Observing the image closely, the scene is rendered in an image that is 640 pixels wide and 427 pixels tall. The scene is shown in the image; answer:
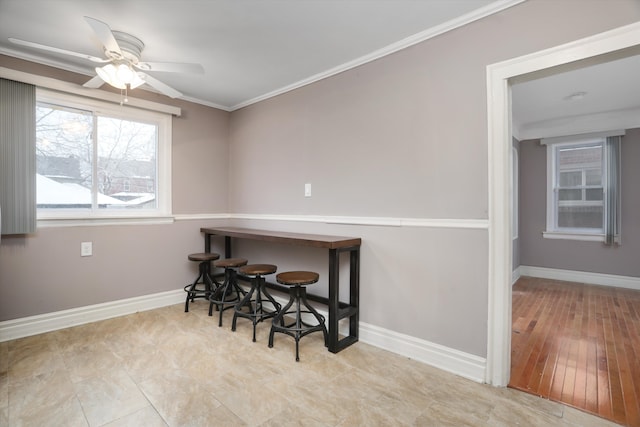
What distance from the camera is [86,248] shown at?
2924 millimetres

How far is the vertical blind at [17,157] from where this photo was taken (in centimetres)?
246

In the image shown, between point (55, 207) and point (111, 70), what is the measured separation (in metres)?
1.46

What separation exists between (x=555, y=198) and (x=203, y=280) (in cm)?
538

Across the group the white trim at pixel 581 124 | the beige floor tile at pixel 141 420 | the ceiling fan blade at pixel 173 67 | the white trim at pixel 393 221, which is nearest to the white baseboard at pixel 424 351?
the white trim at pixel 393 221

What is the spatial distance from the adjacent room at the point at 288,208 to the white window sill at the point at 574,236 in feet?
4.04

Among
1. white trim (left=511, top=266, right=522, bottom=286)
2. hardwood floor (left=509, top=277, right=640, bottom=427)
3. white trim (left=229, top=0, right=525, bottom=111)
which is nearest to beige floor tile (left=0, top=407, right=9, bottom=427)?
hardwood floor (left=509, top=277, right=640, bottom=427)

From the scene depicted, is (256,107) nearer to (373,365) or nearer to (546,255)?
(373,365)

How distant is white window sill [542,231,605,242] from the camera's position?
14.9ft

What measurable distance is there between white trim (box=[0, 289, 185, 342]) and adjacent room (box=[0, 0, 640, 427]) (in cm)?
2

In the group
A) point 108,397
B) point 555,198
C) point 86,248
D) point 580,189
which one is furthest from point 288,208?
point 580,189

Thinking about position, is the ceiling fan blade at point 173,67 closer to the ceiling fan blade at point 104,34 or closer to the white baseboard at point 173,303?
the ceiling fan blade at point 104,34

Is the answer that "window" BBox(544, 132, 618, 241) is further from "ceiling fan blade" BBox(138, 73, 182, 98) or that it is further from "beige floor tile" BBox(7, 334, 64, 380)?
"beige floor tile" BBox(7, 334, 64, 380)

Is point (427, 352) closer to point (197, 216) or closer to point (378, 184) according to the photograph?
point (378, 184)

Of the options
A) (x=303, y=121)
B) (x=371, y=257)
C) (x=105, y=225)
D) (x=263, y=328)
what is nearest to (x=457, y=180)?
(x=371, y=257)
